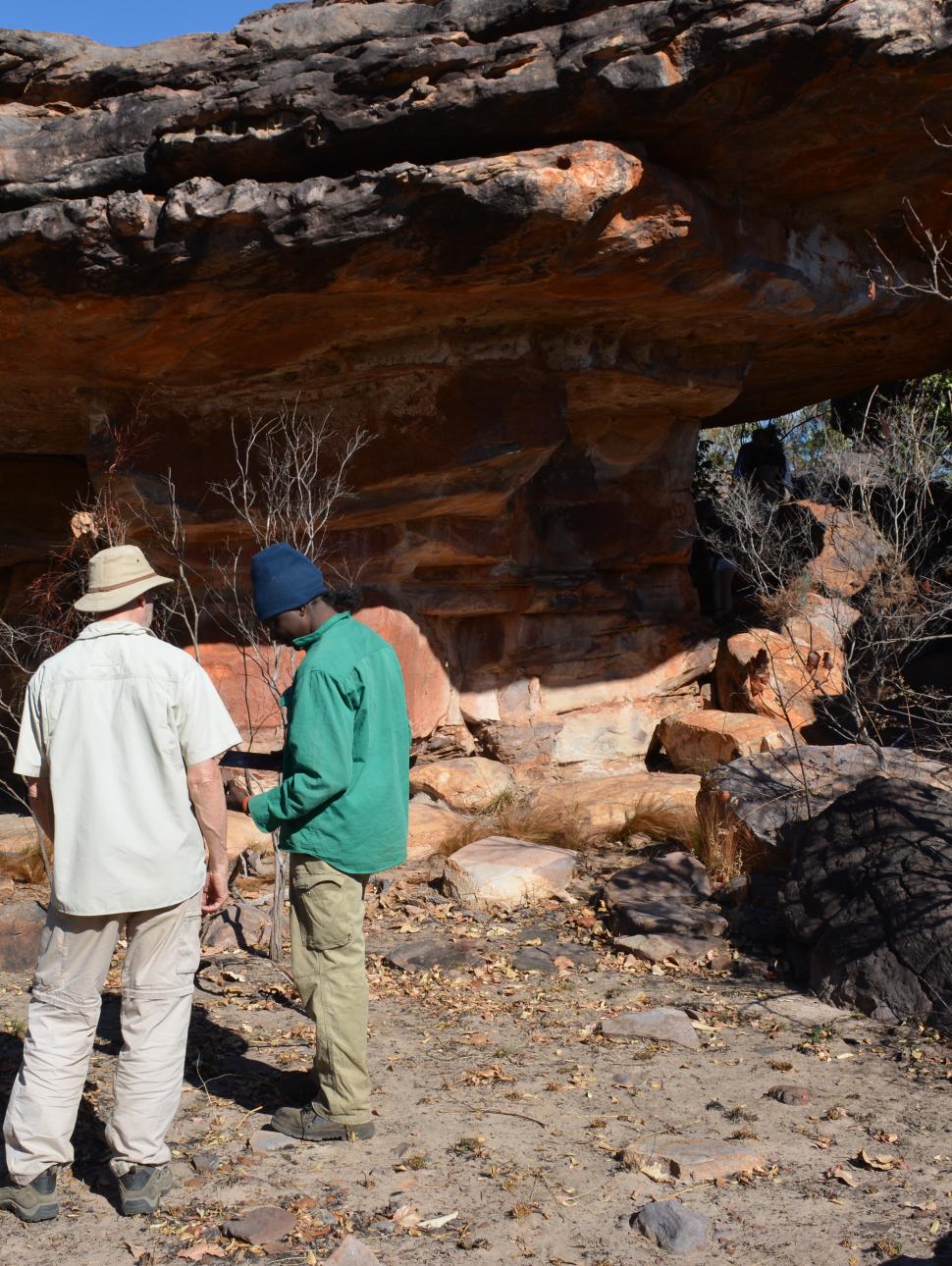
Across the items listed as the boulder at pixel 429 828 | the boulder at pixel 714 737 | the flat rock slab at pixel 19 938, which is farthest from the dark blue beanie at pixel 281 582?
the boulder at pixel 714 737

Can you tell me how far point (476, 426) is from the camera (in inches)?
318

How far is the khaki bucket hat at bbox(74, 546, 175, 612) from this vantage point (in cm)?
329

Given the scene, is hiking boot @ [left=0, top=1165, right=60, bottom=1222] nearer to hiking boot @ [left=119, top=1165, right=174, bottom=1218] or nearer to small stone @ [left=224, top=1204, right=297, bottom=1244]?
hiking boot @ [left=119, top=1165, right=174, bottom=1218]

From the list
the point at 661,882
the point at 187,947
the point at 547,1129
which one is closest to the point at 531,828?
the point at 661,882

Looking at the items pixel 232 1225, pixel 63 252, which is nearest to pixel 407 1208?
pixel 232 1225

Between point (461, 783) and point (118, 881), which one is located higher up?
point (118, 881)

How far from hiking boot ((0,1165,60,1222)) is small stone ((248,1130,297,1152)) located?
24.4 inches

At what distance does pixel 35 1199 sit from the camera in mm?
3143

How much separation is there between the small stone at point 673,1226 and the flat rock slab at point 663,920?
8.07 ft

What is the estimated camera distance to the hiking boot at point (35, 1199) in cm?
313

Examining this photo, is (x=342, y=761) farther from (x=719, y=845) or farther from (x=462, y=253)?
(x=462, y=253)

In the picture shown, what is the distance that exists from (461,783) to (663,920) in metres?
3.23

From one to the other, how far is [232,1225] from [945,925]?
296 cm

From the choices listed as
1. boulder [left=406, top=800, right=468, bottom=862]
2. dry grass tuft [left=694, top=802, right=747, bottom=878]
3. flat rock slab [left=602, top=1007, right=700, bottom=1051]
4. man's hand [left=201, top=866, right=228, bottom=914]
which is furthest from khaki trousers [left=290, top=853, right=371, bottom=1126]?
boulder [left=406, top=800, right=468, bottom=862]
